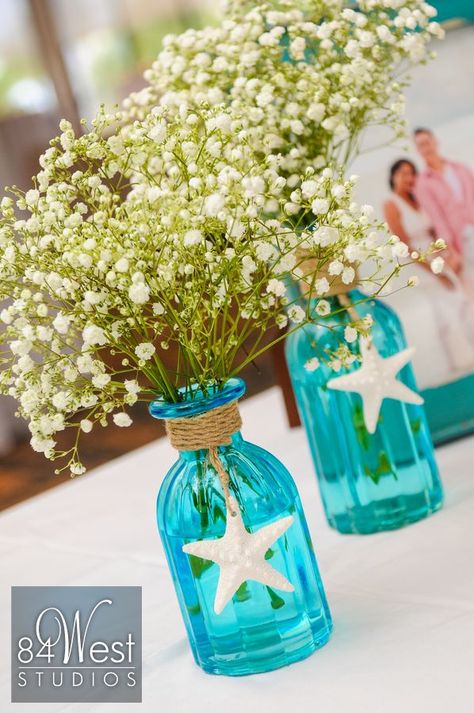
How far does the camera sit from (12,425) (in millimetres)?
3574

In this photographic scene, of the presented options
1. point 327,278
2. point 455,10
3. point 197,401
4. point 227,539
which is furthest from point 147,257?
point 455,10

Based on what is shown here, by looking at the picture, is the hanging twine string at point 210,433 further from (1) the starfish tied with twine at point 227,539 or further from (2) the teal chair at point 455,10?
(2) the teal chair at point 455,10

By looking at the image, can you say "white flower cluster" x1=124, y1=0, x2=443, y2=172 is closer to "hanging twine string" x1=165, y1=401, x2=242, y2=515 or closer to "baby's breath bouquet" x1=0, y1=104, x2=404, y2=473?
"baby's breath bouquet" x1=0, y1=104, x2=404, y2=473

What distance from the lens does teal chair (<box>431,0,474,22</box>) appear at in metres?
1.57

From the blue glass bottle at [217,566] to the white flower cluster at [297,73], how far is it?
38 centimetres

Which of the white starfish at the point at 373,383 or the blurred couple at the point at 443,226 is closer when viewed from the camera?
the white starfish at the point at 373,383

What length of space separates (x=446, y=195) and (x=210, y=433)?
29.9 inches

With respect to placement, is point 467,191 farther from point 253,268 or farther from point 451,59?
point 253,268

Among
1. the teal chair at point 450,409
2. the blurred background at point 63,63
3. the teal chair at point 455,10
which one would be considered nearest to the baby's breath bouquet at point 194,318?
the teal chair at point 450,409

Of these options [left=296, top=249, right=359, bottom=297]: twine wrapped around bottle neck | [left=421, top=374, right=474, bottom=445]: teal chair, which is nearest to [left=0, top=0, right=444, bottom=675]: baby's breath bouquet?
[left=296, top=249, right=359, bottom=297]: twine wrapped around bottle neck

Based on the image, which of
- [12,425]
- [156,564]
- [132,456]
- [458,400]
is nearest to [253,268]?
[156,564]

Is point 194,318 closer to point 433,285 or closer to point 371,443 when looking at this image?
point 371,443

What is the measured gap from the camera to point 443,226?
60.1 inches

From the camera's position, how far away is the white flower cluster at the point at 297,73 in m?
1.16
